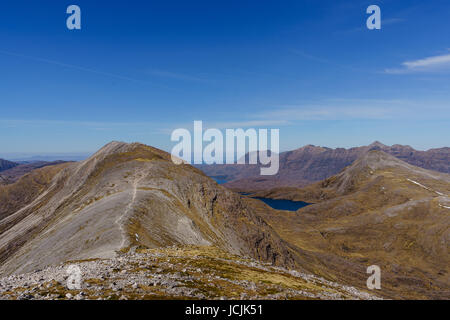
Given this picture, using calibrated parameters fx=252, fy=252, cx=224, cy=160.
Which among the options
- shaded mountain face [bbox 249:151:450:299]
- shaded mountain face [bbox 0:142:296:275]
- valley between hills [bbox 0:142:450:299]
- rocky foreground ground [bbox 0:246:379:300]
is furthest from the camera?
shaded mountain face [bbox 249:151:450:299]

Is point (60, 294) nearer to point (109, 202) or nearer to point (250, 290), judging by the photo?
point (250, 290)

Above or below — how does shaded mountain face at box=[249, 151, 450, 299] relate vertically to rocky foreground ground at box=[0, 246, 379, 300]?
below

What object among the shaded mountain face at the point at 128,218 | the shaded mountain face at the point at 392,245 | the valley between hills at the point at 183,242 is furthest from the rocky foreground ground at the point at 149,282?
the shaded mountain face at the point at 392,245

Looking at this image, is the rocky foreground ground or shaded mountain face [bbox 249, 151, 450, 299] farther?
shaded mountain face [bbox 249, 151, 450, 299]

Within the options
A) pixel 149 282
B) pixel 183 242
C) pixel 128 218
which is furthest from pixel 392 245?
pixel 149 282

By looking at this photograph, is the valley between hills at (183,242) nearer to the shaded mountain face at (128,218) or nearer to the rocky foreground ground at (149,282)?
the rocky foreground ground at (149,282)

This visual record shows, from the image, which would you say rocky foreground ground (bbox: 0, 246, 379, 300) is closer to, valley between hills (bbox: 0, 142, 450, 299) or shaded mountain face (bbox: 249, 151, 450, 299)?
valley between hills (bbox: 0, 142, 450, 299)

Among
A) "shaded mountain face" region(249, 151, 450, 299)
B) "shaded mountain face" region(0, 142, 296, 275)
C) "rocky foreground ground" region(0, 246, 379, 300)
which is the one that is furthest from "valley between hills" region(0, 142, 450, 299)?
"shaded mountain face" region(249, 151, 450, 299)
